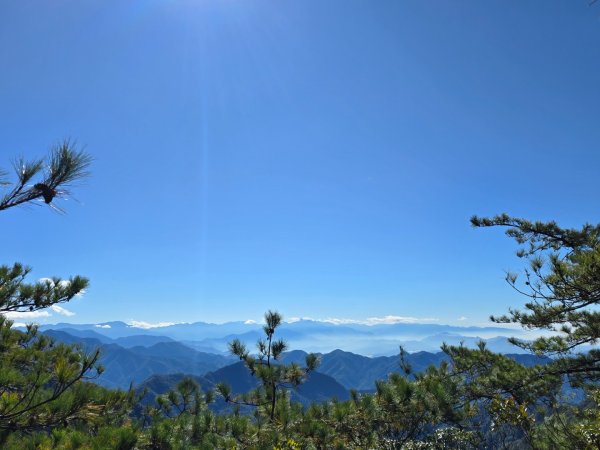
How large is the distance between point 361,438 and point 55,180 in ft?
27.8

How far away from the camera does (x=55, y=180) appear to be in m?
6.25

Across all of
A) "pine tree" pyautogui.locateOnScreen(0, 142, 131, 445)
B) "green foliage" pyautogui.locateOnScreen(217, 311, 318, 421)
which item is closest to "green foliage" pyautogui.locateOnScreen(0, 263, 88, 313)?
"pine tree" pyautogui.locateOnScreen(0, 142, 131, 445)

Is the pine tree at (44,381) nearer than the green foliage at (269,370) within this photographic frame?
Yes

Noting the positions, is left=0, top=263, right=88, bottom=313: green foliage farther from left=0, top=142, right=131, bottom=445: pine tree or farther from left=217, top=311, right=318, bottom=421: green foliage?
left=217, top=311, right=318, bottom=421: green foliage

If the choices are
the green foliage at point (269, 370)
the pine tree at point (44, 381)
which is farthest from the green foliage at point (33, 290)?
the green foliage at point (269, 370)

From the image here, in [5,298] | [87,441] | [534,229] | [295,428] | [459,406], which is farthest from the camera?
[534,229]

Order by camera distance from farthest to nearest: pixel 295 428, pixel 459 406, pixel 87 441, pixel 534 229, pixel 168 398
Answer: pixel 168 398, pixel 534 229, pixel 459 406, pixel 295 428, pixel 87 441

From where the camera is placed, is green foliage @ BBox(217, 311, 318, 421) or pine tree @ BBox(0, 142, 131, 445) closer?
pine tree @ BBox(0, 142, 131, 445)

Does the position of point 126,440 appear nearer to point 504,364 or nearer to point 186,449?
point 186,449

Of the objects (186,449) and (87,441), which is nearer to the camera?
(87,441)

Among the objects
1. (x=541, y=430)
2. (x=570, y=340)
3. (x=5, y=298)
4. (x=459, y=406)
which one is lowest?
(x=541, y=430)

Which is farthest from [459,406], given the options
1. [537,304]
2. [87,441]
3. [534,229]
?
[87,441]

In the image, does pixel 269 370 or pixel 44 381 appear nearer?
pixel 44 381

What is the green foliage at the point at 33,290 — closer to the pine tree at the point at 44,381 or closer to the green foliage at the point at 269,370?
the pine tree at the point at 44,381
